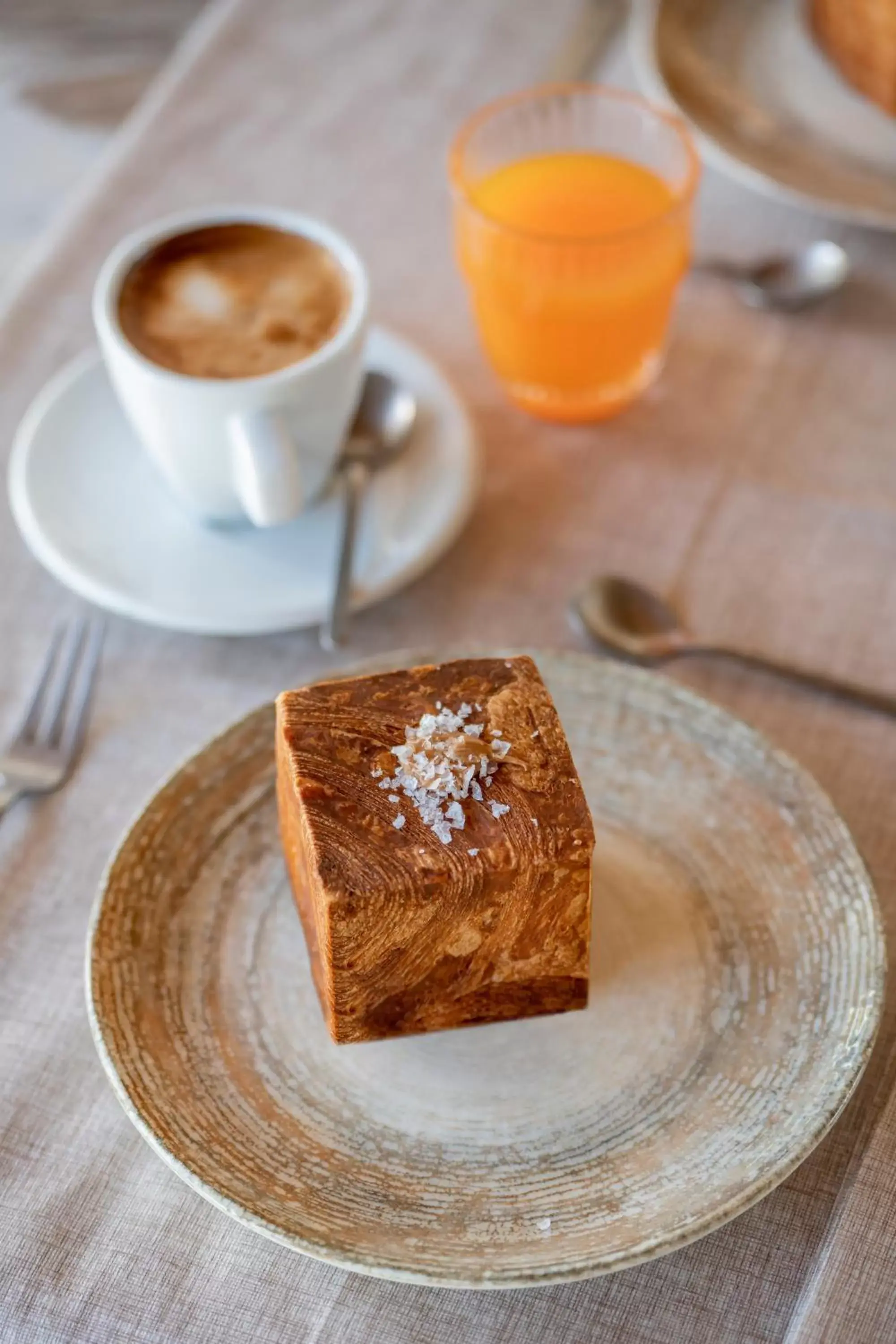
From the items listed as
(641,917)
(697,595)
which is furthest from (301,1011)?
(697,595)

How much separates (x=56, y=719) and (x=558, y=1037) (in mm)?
479

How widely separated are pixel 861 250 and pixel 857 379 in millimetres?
200

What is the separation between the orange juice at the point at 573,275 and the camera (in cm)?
122

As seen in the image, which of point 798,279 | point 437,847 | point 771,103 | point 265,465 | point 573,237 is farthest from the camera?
point 771,103

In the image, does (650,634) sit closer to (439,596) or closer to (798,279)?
(439,596)

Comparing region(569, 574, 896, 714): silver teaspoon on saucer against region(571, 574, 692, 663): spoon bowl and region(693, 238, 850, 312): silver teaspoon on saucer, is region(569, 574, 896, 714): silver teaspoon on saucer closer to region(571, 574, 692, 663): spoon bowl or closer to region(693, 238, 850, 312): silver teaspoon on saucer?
region(571, 574, 692, 663): spoon bowl

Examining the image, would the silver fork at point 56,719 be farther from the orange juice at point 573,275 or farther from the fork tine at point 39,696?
the orange juice at point 573,275

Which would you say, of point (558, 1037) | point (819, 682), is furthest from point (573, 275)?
point (558, 1037)

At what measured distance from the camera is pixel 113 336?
113 cm

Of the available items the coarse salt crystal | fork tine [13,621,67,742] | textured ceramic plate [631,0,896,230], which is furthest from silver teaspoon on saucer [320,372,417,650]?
textured ceramic plate [631,0,896,230]

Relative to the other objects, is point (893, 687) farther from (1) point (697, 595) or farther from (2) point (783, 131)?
(2) point (783, 131)

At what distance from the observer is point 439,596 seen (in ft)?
3.93

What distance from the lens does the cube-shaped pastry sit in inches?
31.8

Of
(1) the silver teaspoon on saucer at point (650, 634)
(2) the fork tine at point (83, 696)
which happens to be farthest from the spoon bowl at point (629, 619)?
(2) the fork tine at point (83, 696)
